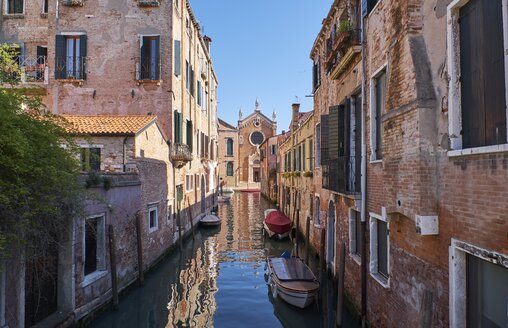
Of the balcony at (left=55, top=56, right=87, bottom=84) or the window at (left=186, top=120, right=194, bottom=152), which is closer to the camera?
the balcony at (left=55, top=56, right=87, bottom=84)

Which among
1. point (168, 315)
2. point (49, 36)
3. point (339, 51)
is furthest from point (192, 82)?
point (168, 315)

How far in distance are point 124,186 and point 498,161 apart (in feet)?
28.1

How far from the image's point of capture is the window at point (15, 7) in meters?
15.4

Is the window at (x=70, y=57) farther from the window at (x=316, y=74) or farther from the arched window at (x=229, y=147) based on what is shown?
the arched window at (x=229, y=147)

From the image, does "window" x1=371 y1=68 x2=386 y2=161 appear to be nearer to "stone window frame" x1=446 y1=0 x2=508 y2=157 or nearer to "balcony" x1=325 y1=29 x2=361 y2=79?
"balcony" x1=325 y1=29 x2=361 y2=79

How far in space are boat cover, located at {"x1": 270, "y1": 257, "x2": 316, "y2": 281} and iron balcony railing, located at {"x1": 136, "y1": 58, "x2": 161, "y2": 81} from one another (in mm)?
8461

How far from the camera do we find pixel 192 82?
18406mm

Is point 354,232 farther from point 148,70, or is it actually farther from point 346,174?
point 148,70

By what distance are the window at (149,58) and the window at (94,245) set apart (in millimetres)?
7458

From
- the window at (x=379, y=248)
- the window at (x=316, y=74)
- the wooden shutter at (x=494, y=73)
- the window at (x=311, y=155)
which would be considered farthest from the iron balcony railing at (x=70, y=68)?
the wooden shutter at (x=494, y=73)

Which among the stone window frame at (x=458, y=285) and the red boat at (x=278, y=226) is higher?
the stone window frame at (x=458, y=285)

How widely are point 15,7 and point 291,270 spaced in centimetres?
1575

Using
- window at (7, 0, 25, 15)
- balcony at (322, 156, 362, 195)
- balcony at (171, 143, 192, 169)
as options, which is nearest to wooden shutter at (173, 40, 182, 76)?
balcony at (171, 143, 192, 169)

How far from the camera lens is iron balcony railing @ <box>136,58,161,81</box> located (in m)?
14.2
